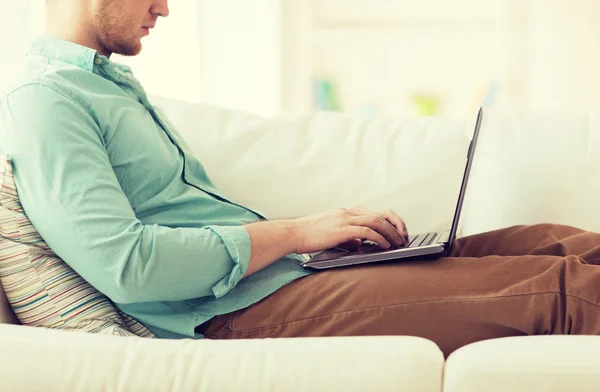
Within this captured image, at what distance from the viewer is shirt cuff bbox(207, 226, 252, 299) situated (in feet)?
3.75

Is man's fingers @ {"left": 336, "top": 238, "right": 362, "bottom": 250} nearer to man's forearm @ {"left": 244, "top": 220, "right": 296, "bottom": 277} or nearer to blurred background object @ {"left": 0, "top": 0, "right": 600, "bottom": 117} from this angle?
man's forearm @ {"left": 244, "top": 220, "right": 296, "bottom": 277}

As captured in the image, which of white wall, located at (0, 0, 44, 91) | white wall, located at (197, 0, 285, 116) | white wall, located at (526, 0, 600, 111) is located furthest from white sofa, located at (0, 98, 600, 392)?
white wall, located at (526, 0, 600, 111)

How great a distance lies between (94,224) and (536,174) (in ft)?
3.34

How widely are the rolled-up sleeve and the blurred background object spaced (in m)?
2.00

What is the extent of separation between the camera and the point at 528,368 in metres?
0.92

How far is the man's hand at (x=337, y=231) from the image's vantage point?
124 centimetres

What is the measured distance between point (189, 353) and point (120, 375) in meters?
0.09

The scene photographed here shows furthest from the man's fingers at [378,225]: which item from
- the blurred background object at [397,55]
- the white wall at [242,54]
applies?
the white wall at [242,54]

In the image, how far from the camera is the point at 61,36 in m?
1.39

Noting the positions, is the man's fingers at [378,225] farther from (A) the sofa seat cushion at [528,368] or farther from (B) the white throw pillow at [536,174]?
(B) the white throw pillow at [536,174]

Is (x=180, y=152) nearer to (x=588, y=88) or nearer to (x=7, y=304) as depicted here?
(x=7, y=304)

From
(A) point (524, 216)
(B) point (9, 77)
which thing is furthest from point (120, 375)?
(B) point (9, 77)

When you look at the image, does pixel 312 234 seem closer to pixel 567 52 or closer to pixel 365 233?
pixel 365 233

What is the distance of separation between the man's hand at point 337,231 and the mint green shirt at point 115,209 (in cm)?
5
